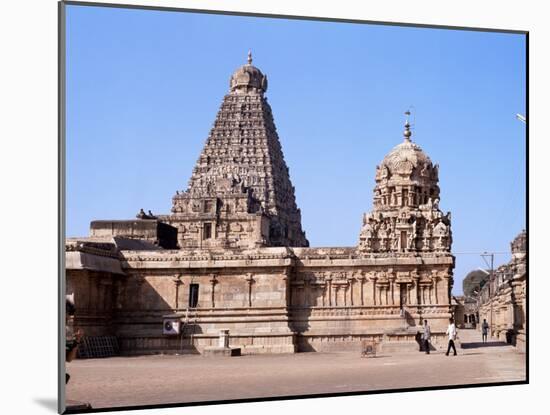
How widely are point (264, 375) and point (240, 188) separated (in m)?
32.7

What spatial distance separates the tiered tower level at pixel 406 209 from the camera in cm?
4119

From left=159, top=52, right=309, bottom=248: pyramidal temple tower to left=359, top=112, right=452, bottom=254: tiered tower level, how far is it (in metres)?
7.78

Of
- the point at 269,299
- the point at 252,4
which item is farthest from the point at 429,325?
the point at 252,4

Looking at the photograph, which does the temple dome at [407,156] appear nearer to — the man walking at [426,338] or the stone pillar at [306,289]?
the stone pillar at [306,289]

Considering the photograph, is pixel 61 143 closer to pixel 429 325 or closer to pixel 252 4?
pixel 252 4

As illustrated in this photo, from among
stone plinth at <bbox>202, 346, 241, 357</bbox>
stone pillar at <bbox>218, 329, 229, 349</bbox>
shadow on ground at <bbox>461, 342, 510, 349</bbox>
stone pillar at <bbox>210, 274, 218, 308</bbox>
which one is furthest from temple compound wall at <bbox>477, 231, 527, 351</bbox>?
stone pillar at <bbox>210, 274, 218, 308</bbox>

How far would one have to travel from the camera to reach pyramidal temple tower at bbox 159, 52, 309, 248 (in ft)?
175

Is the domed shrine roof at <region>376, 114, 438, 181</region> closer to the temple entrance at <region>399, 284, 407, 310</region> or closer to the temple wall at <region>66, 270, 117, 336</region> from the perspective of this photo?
the temple entrance at <region>399, 284, 407, 310</region>

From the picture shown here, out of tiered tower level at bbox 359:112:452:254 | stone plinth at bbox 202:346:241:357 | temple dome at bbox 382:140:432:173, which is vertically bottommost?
stone plinth at bbox 202:346:241:357

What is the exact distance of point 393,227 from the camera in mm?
44219

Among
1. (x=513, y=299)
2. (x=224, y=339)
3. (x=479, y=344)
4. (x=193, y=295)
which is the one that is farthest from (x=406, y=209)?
(x=224, y=339)

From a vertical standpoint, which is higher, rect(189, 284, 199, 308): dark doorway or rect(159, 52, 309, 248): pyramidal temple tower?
rect(159, 52, 309, 248): pyramidal temple tower

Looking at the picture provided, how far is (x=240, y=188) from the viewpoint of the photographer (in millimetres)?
55531

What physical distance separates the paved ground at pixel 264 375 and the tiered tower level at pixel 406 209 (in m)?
12.3
